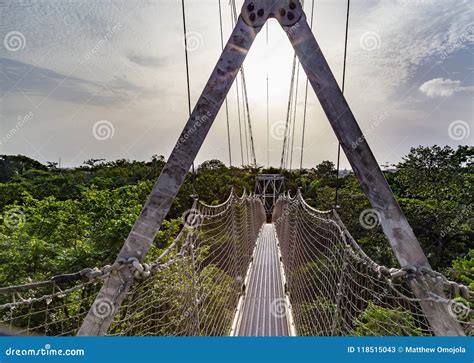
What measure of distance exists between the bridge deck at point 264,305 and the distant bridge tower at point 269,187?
44.0ft

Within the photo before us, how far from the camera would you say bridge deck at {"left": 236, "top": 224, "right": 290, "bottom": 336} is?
224cm

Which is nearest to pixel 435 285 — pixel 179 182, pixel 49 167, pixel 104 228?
pixel 179 182

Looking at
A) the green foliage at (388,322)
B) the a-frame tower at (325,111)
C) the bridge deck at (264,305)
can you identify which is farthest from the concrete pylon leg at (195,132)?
the bridge deck at (264,305)

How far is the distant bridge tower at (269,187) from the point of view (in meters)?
17.5

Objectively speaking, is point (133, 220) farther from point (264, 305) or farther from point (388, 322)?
point (388, 322)

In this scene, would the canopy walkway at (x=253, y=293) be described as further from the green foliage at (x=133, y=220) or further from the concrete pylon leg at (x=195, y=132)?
the green foliage at (x=133, y=220)

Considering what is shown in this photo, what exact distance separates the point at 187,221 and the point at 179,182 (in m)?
0.51

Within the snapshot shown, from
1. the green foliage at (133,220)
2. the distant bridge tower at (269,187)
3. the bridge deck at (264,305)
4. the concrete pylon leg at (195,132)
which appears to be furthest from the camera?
the distant bridge tower at (269,187)

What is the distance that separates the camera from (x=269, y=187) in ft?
60.3

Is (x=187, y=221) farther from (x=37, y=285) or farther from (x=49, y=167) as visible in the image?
(x=49, y=167)

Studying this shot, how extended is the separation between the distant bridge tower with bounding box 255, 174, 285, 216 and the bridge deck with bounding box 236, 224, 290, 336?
1341 cm

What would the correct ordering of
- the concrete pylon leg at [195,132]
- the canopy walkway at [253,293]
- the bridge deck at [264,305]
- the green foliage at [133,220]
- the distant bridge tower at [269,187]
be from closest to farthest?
the canopy walkway at [253,293]
the concrete pylon leg at [195,132]
the bridge deck at [264,305]
the green foliage at [133,220]
the distant bridge tower at [269,187]

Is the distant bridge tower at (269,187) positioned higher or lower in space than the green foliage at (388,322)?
higher

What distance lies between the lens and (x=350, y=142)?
1116 millimetres
